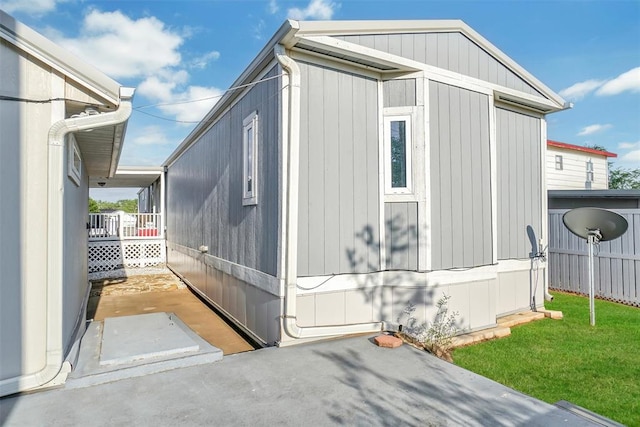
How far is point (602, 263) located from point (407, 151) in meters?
5.83

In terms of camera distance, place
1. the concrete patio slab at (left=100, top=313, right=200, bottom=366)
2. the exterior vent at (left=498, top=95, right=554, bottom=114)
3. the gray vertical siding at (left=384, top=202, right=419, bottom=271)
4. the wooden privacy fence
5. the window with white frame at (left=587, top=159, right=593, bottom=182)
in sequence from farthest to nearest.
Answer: the window with white frame at (left=587, top=159, right=593, bottom=182) < the wooden privacy fence < the exterior vent at (left=498, top=95, right=554, bottom=114) < the gray vertical siding at (left=384, top=202, right=419, bottom=271) < the concrete patio slab at (left=100, top=313, right=200, bottom=366)

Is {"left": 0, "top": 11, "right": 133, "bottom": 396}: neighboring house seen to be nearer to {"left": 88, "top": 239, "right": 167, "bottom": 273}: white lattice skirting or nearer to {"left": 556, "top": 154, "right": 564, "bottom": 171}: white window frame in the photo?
{"left": 88, "top": 239, "right": 167, "bottom": 273}: white lattice skirting

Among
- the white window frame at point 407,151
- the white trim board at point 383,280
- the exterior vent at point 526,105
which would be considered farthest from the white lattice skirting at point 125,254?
the exterior vent at point 526,105

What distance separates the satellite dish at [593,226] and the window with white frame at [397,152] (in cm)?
339

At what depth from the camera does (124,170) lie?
43.7ft

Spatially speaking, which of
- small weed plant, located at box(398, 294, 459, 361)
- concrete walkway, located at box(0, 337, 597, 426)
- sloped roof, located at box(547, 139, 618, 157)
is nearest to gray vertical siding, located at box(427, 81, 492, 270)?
small weed plant, located at box(398, 294, 459, 361)

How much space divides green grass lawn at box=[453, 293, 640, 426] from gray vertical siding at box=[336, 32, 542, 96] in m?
3.66

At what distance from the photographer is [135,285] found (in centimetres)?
1041

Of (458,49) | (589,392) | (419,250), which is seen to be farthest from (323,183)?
(589,392)

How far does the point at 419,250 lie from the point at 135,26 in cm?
805

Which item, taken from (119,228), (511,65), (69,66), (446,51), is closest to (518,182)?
(511,65)

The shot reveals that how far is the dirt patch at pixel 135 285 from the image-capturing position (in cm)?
953

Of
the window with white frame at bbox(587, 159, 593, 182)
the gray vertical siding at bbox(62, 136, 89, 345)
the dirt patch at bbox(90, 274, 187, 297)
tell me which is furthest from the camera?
the window with white frame at bbox(587, 159, 593, 182)

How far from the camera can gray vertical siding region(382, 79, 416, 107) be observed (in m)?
4.55
